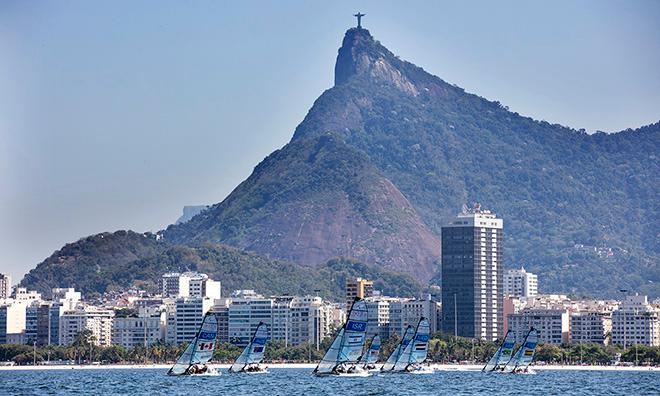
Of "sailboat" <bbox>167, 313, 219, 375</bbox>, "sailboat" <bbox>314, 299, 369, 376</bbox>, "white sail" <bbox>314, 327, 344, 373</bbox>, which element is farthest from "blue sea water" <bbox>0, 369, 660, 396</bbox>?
"sailboat" <bbox>167, 313, 219, 375</bbox>

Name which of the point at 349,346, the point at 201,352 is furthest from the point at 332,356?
the point at 201,352

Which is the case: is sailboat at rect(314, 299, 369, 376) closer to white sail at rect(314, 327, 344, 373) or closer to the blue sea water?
white sail at rect(314, 327, 344, 373)

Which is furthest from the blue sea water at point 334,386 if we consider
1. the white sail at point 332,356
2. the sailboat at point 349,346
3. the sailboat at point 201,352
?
the sailboat at point 201,352

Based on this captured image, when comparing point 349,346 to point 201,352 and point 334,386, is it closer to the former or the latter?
point 334,386

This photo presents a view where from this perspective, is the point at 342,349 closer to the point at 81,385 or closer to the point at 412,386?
the point at 412,386

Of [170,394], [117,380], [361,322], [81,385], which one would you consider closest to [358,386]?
[361,322]

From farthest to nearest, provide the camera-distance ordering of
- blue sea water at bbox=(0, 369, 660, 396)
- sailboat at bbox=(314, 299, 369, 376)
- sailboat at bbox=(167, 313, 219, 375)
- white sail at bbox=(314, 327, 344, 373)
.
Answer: sailboat at bbox=(167, 313, 219, 375) → white sail at bbox=(314, 327, 344, 373) → sailboat at bbox=(314, 299, 369, 376) → blue sea water at bbox=(0, 369, 660, 396)
